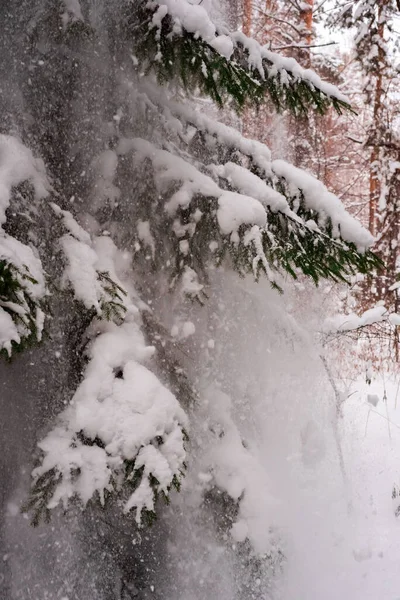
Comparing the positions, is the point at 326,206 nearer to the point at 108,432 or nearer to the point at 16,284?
the point at 108,432

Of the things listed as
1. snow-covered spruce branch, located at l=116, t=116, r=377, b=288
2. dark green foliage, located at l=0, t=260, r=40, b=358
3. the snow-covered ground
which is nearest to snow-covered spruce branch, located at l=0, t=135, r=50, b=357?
dark green foliage, located at l=0, t=260, r=40, b=358

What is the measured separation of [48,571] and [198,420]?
1.32 meters

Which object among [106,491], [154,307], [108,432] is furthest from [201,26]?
[106,491]

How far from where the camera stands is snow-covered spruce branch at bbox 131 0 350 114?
2773 mm

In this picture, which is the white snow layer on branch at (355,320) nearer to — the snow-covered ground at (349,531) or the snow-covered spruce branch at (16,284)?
the snow-covered ground at (349,531)

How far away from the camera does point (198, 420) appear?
3467 millimetres

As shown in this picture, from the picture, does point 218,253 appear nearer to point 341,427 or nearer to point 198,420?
point 198,420

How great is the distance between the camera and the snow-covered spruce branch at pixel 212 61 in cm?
277

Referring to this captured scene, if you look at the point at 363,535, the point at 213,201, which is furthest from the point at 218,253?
the point at 363,535

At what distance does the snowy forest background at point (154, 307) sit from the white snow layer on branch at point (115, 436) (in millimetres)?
11

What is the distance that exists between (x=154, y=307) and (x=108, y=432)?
1.19 meters

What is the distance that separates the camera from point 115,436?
2471mm

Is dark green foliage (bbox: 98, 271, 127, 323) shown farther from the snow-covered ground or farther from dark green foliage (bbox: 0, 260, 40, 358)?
the snow-covered ground

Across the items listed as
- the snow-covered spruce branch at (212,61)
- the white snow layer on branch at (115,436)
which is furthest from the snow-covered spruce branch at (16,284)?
the snow-covered spruce branch at (212,61)
